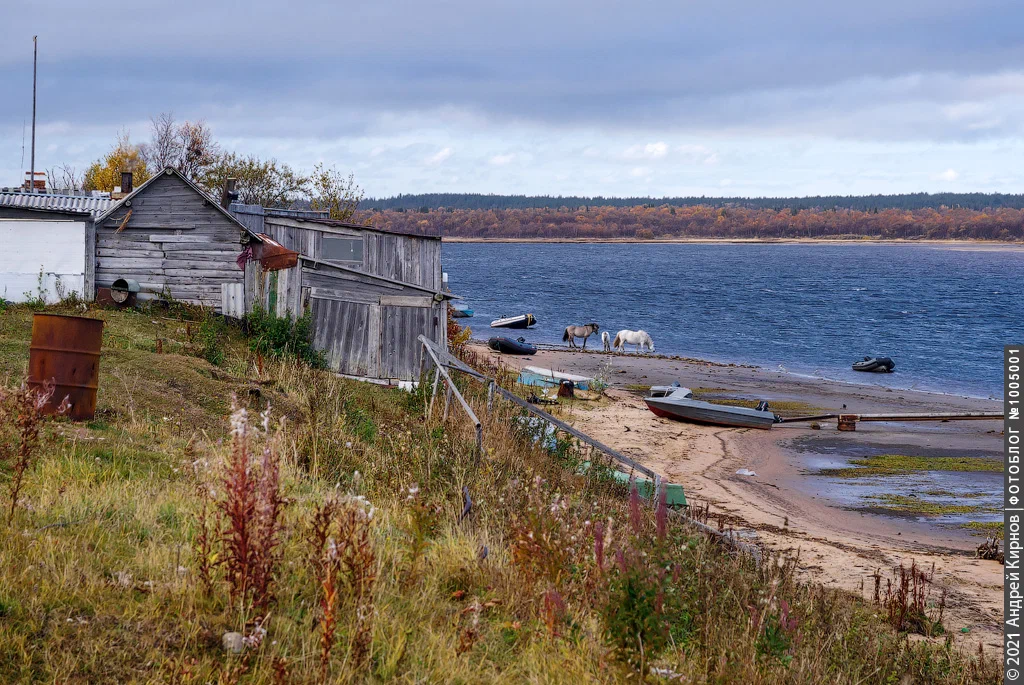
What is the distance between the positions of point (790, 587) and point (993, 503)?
1414 cm

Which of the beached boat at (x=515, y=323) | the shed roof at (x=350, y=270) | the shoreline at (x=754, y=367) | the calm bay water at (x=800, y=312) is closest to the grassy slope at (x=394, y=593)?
the shed roof at (x=350, y=270)

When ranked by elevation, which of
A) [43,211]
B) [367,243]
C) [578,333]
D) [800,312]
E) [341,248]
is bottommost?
[578,333]

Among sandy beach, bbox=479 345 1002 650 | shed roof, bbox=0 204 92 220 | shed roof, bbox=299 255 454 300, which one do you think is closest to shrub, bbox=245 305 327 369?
shed roof, bbox=299 255 454 300

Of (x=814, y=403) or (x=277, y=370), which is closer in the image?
(x=277, y=370)

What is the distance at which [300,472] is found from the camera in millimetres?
8648

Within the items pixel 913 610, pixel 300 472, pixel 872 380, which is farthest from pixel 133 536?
pixel 872 380

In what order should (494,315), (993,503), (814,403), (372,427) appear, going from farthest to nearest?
1. (494,315)
2. (814,403)
3. (993,503)
4. (372,427)

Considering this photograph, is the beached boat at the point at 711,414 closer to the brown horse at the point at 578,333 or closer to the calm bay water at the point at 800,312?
the calm bay water at the point at 800,312

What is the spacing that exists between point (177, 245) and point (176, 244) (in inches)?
1.6

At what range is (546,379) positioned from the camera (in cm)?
2925

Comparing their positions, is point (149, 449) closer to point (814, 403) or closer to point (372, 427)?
point (372, 427)

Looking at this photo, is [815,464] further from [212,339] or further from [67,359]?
[67,359]

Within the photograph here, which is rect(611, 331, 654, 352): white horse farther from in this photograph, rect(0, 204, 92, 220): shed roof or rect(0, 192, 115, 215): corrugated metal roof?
rect(0, 204, 92, 220): shed roof

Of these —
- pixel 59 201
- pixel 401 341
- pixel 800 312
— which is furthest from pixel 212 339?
pixel 800 312
